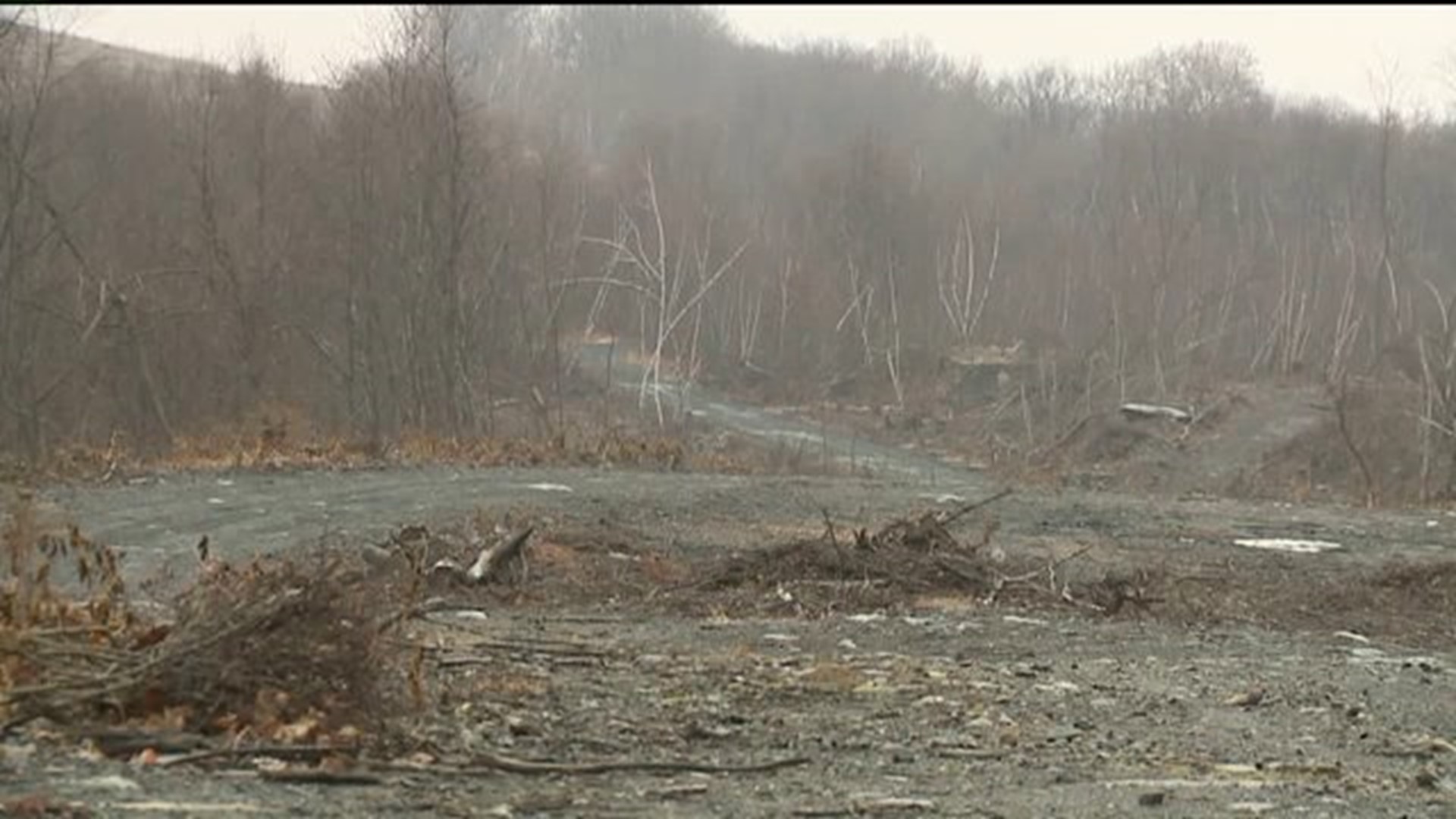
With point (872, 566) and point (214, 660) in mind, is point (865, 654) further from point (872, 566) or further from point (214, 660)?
point (214, 660)

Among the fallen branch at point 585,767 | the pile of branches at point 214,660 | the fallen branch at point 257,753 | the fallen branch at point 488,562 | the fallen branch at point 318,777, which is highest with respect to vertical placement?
the pile of branches at point 214,660

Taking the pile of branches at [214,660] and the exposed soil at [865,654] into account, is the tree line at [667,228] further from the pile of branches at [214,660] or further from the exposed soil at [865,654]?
the pile of branches at [214,660]

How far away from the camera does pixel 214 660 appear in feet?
18.8

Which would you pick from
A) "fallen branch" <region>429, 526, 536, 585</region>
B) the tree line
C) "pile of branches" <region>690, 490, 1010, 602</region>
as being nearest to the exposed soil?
"pile of branches" <region>690, 490, 1010, 602</region>

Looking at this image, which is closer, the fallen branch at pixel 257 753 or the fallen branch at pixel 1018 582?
the fallen branch at pixel 257 753

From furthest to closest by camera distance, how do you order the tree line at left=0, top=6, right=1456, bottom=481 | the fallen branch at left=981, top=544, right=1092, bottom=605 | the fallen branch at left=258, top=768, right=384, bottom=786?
1. the tree line at left=0, top=6, right=1456, bottom=481
2. the fallen branch at left=981, top=544, right=1092, bottom=605
3. the fallen branch at left=258, top=768, right=384, bottom=786

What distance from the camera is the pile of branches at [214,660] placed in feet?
18.4

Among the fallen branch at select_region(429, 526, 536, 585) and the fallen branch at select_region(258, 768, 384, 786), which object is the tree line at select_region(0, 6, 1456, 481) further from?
the fallen branch at select_region(258, 768, 384, 786)

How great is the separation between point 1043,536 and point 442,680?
8909mm

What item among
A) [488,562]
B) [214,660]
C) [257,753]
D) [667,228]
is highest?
[667,228]

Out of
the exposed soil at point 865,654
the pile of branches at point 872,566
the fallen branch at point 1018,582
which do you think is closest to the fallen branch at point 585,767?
the exposed soil at point 865,654

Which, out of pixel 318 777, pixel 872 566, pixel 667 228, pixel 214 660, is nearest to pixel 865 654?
pixel 872 566

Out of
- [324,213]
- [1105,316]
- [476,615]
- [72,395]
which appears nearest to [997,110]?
[1105,316]

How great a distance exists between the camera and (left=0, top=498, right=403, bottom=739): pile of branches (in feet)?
18.4
